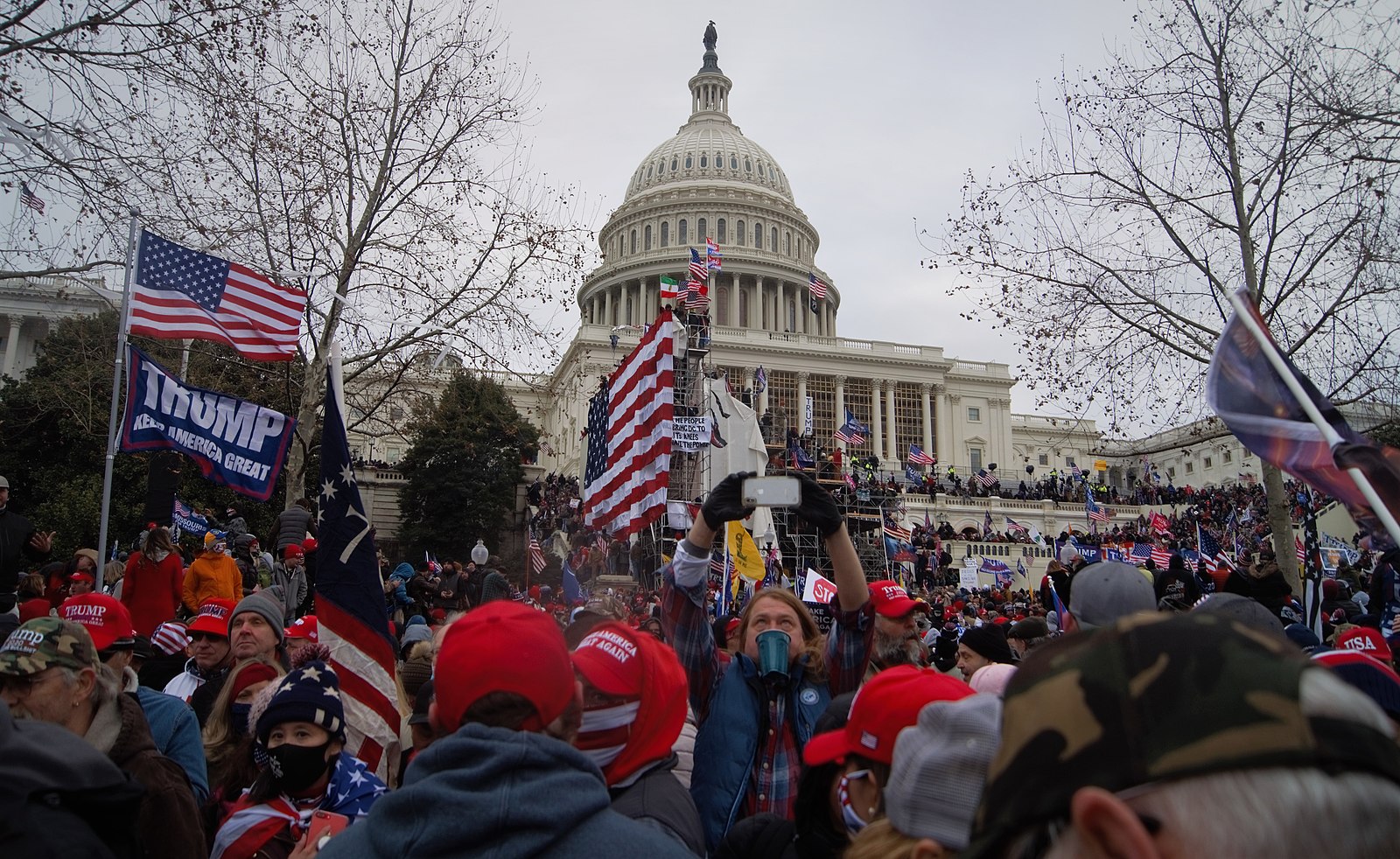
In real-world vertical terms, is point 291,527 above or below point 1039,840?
above

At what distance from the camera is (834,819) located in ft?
7.41

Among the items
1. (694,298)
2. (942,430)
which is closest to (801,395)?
(942,430)

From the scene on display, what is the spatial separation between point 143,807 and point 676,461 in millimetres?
22130

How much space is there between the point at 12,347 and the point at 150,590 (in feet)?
153

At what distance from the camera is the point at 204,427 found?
731cm

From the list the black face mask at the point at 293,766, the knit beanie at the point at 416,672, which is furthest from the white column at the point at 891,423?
the black face mask at the point at 293,766

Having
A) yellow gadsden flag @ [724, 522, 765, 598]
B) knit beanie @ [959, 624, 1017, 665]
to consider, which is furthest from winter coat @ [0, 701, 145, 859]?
yellow gadsden flag @ [724, 522, 765, 598]

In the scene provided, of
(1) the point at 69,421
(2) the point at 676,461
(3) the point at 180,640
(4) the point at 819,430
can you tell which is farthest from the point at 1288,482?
(4) the point at 819,430

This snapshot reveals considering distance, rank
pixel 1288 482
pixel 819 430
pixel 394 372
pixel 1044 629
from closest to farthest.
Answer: pixel 1044 629 < pixel 394 372 < pixel 1288 482 < pixel 819 430

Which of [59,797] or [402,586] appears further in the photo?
[402,586]

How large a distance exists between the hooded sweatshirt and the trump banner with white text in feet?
20.0

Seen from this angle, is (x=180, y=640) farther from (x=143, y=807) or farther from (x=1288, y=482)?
(x=1288, y=482)

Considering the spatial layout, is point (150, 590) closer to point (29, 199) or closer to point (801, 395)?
point (29, 199)

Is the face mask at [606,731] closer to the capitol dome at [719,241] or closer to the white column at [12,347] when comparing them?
the white column at [12,347]
